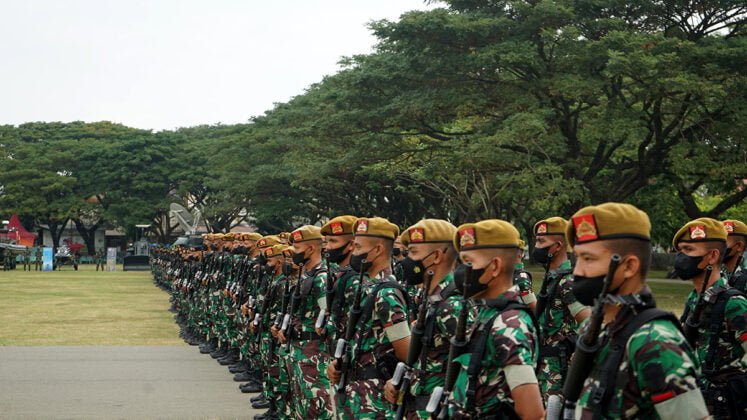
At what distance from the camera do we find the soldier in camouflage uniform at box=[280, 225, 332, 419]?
277 inches

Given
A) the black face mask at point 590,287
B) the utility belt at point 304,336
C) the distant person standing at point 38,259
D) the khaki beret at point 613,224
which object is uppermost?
the khaki beret at point 613,224

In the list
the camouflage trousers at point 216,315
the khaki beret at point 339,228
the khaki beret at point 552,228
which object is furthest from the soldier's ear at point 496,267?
the camouflage trousers at point 216,315

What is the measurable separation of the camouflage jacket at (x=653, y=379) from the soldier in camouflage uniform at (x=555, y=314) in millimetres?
3550

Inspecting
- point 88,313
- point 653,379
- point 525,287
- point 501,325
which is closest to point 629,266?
point 653,379

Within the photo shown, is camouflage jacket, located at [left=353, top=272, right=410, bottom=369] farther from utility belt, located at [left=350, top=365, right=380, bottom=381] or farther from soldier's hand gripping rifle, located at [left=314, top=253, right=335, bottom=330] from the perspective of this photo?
soldier's hand gripping rifle, located at [left=314, top=253, right=335, bottom=330]

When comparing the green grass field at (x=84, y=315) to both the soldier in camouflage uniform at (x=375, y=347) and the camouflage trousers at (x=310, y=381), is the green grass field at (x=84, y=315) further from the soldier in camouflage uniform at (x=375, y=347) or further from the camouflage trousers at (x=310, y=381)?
the soldier in camouflage uniform at (x=375, y=347)

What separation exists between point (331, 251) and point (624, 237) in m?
4.05

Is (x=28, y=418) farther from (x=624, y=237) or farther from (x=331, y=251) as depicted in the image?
(x=624, y=237)

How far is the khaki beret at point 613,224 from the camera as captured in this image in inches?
137

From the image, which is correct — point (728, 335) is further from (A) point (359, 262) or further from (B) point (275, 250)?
(B) point (275, 250)

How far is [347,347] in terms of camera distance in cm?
590

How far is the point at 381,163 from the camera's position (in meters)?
33.2

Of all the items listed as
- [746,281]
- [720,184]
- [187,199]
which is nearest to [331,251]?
[746,281]

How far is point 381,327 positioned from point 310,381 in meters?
1.64
